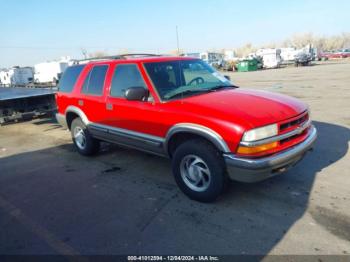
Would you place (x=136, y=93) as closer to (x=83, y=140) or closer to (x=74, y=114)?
(x=83, y=140)

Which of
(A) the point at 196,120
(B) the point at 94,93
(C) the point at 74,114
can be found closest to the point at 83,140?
(C) the point at 74,114

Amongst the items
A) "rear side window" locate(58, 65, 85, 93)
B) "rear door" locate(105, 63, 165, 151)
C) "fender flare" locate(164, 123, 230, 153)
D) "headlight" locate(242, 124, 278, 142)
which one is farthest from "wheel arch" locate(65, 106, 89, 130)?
"headlight" locate(242, 124, 278, 142)

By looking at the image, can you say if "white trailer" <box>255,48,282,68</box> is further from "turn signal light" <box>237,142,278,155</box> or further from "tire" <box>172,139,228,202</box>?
"turn signal light" <box>237,142,278,155</box>

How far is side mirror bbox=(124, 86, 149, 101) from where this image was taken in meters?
4.31

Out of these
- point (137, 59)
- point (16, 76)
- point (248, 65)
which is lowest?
point (248, 65)

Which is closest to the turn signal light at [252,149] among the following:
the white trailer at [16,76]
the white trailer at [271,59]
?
the white trailer at [16,76]

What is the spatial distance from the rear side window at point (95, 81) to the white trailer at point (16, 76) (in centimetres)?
3914

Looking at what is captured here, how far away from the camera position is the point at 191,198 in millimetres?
4121

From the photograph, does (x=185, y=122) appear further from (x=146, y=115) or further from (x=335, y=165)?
(x=335, y=165)

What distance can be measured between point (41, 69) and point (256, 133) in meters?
47.1

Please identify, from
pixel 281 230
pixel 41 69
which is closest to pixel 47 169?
pixel 281 230

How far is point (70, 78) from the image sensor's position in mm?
6445

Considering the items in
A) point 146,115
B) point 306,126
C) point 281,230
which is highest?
point 146,115

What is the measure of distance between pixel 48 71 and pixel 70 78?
1620 inches
